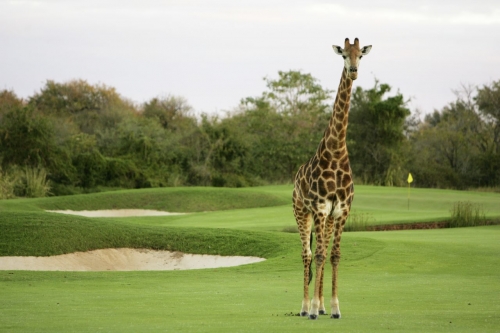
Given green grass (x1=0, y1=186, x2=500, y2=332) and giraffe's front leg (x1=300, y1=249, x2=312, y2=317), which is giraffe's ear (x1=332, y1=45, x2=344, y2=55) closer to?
giraffe's front leg (x1=300, y1=249, x2=312, y2=317)

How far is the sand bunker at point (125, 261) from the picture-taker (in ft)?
65.2

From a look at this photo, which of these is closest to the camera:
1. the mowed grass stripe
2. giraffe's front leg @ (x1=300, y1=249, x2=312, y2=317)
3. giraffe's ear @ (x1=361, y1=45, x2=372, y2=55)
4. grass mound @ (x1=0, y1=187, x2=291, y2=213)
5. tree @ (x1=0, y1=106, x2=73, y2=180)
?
the mowed grass stripe

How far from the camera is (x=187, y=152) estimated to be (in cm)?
5188

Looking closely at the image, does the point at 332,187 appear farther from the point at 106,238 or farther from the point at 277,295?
the point at 106,238

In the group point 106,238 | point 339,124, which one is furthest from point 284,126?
point 339,124

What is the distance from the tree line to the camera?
1639 inches

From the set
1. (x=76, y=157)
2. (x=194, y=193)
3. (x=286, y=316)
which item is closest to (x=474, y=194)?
(x=194, y=193)

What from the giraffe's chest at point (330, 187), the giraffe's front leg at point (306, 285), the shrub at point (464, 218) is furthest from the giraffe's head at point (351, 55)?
the shrub at point (464, 218)

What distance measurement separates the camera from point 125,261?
68.9 feet

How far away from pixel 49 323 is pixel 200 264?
11.2 metres

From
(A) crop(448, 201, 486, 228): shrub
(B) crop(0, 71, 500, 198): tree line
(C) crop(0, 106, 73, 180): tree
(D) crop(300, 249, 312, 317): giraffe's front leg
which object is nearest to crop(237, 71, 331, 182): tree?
(B) crop(0, 71, 500, 198): tree line

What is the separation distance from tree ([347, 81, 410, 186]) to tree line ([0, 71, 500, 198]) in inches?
2.8

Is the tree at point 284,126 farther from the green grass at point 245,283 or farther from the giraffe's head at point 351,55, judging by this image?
the giraffe's head at point 351,55

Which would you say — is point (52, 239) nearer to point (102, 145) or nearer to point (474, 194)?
point (474, 194)
